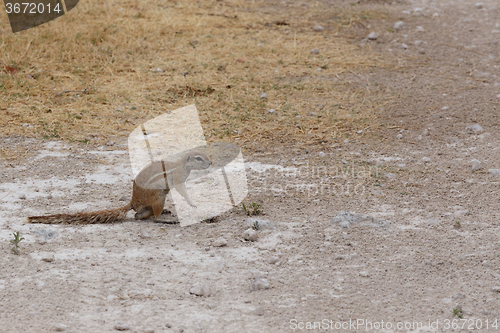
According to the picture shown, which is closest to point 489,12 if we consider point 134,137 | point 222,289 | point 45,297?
point 134,137

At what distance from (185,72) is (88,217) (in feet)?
10.2

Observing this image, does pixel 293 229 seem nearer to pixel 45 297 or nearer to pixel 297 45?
pixel 45 297

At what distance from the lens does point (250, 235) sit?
3135 millimetres

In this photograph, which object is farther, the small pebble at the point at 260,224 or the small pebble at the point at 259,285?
the small pebble at the point at 260,224

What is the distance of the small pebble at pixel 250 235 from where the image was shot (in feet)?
10.3

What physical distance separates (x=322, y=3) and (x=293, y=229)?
6.14 meters

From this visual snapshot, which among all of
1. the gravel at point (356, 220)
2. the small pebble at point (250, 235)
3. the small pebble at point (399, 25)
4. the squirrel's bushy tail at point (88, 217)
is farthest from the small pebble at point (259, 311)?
the small pebble at point (399, 25)

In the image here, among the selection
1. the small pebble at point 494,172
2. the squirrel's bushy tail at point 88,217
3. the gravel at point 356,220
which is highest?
the squirrel's bushy tail at point 88,217

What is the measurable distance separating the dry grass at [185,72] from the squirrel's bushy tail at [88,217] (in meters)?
1.46

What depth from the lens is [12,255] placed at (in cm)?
284

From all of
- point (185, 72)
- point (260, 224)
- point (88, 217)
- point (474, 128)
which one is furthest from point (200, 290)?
point (185, 72)

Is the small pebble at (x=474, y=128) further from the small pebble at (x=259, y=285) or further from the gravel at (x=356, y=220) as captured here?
the small pebble at (x=259, y=285)

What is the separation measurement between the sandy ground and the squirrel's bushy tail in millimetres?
46

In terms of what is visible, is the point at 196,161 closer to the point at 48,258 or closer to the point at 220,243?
the point at 220,243
